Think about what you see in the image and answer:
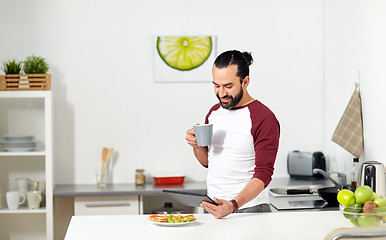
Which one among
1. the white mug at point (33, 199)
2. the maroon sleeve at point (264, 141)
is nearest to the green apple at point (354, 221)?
the maroon sleeve at point (264, 141)

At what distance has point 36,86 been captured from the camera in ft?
12.6

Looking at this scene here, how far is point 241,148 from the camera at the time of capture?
7.97 feet

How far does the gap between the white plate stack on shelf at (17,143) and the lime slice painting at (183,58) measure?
1.05 meters

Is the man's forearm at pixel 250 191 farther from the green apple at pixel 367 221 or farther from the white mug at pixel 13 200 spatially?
the white mug at pixel 13 200

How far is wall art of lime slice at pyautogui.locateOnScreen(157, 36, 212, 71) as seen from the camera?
4.16m

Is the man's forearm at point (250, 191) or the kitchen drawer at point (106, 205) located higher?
the man's forearm at point (250, 191)

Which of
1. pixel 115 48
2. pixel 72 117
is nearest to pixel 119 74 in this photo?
pixel 115 48

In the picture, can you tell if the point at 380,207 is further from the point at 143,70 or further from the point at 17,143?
the point at 17,143

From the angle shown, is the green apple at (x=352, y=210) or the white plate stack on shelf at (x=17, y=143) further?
the white plate stack on shelf at (x=17, y=143)

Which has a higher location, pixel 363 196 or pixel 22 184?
pixel 363 196

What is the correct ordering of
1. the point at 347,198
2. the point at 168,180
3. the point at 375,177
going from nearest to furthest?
the point at 347,198, the point at 375,177, the point at 168,180

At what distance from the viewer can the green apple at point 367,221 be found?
1855 mm

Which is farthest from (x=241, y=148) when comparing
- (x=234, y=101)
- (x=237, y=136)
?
(x=234, y=101)

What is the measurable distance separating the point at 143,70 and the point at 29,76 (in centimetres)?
85
